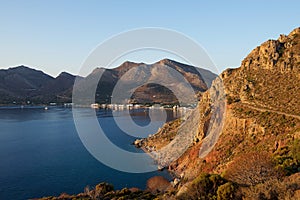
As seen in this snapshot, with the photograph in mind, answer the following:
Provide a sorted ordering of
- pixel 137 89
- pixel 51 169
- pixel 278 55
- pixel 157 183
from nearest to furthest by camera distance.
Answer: pixel 157 183
pixel 278 55
pixel 51 169
pixel 137 89

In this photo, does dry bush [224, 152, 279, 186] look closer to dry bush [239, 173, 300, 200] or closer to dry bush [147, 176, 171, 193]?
dry bush [239, 173, 300, 200]

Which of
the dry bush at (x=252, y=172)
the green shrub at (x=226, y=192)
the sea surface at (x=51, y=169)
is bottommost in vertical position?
the sea surface at (x=51, y=169)

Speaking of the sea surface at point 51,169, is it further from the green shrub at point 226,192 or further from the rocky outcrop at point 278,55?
the green shrub at point 226,192

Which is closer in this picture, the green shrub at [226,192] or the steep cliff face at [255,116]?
the green shrub at [226,192]

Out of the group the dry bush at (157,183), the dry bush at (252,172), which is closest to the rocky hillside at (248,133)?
the dry bush at (252,172)

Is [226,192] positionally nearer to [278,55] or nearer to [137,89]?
[278,55]

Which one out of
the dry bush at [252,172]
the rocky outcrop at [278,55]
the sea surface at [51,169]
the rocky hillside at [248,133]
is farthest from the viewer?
the rocky outcrop at [278,55]

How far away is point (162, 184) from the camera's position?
28.9 metres

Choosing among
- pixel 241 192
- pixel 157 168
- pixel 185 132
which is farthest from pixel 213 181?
pixel 185 132

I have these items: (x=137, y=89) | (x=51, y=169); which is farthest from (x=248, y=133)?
(x=137, y=89)

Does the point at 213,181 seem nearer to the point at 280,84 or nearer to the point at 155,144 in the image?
the point at 280,84

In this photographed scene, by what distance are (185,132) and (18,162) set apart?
74.3ft

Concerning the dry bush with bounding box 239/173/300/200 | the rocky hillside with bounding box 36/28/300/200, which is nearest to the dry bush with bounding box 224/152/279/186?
the rocky hillside with bounding box 36/28/300/200

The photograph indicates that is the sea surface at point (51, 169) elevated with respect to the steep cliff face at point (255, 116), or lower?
lower
